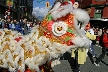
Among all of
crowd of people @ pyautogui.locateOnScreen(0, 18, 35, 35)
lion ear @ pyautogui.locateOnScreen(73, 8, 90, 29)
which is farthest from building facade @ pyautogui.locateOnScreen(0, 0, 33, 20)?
lion ear @ pyautogui.locateOnScreen(73, 8, 90, 29)

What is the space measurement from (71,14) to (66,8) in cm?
11

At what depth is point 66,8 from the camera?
3.21 metres

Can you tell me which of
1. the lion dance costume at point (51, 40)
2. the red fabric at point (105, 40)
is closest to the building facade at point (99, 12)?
the red fabric at point (105, 40)

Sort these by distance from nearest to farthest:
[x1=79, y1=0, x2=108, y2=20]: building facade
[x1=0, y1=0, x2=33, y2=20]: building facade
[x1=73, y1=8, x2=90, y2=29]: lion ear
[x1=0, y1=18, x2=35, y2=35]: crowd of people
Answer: [x1=73, y1=8, x2=90, y2=29]: lion ear < [x1=0, y1=18, x2=35, y2=35]: crowd of people < [x1=0, y1=0, x2=33, y2=20]: building facade < [x1=79, y1=0, x2=108, y2=20]: building facade

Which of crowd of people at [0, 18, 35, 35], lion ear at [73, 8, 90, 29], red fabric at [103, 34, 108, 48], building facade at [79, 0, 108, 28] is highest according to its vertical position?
lion ear at [73, 8, 90, 29]

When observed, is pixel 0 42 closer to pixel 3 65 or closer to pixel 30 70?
pixel 3 65

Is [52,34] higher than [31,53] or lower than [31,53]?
Result: higher

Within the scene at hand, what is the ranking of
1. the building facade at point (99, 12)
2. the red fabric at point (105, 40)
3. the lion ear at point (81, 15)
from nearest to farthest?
the lion ear at point (81, 15), the red fabric at point (105, 40), the building facade at point (99, 12)

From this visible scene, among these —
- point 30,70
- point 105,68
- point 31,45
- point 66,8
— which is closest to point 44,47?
point 31,45

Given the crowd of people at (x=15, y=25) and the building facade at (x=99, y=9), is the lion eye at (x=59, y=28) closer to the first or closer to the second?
the crowd of people at (x=15, y=25)

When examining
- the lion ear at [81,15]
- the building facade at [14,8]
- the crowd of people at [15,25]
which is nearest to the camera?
the lion ear at [81,15]

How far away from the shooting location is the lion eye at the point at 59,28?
3.24 m

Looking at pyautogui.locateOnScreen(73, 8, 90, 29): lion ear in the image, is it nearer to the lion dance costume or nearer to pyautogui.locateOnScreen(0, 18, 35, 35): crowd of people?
the lion dance costume

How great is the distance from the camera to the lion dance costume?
10.5ft
